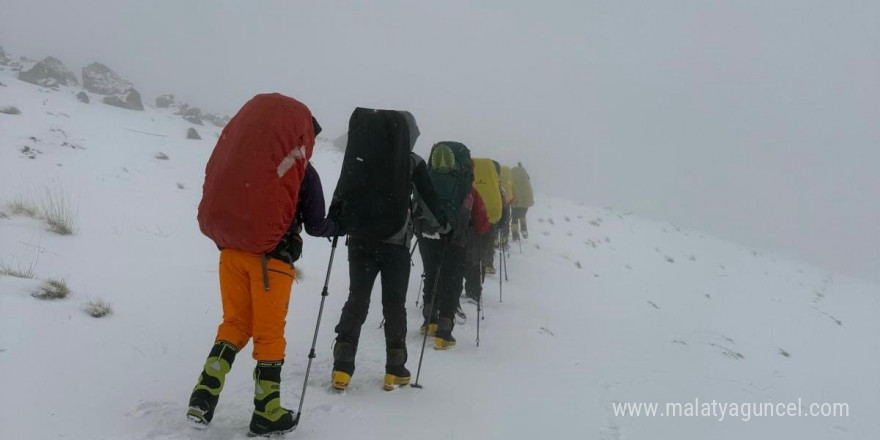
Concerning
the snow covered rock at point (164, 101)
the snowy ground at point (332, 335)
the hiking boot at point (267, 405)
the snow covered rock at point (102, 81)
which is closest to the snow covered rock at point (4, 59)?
the snow covered rock at point (102, 81)

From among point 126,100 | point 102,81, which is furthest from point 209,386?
point 102,81

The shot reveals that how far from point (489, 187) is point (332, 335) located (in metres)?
3.61

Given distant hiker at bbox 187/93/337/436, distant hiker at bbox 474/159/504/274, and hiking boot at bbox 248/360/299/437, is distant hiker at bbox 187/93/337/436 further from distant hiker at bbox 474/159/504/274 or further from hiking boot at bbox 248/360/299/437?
distant hiker at bbox 474/159/504/274

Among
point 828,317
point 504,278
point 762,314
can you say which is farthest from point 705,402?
point 828,317

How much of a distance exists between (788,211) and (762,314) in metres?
204

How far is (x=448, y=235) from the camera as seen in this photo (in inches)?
209

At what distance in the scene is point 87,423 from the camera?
2.97 metres

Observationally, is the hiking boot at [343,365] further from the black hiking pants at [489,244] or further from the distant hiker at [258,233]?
the black hiking pants at [489,244]

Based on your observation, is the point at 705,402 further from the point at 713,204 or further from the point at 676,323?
the point at 713,204

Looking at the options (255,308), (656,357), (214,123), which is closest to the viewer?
(255,308)

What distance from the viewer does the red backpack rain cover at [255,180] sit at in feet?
9.93

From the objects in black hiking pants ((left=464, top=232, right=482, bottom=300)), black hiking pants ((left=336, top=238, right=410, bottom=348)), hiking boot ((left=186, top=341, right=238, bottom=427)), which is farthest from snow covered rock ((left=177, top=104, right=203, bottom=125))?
hiking boot ((left=186, top=341, right=238, bottom=427))

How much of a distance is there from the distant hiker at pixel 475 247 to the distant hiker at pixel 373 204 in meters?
2.17

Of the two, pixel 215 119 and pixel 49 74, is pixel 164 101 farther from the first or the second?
pixel 49 74
